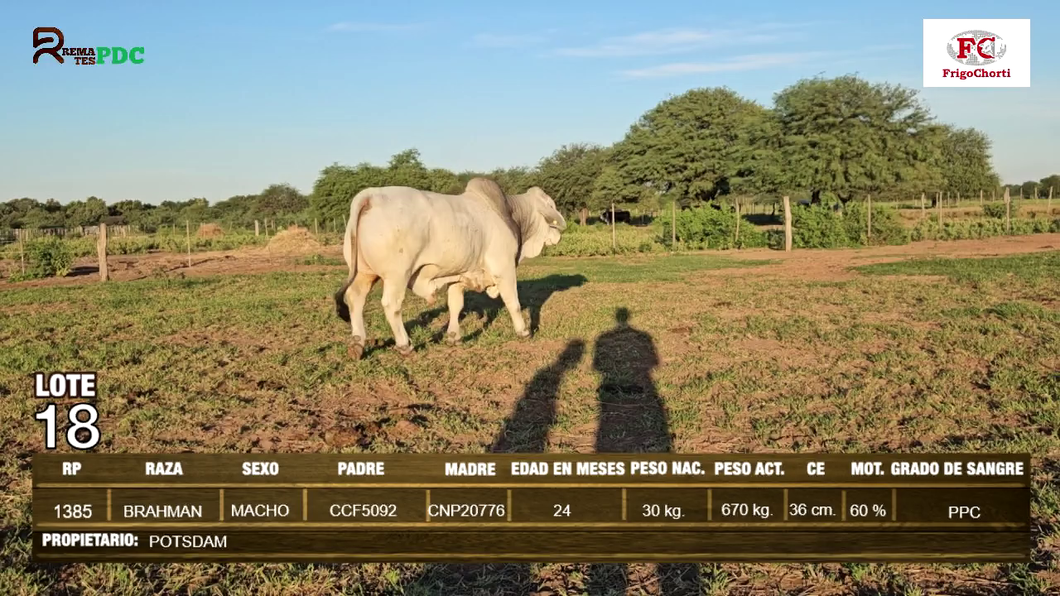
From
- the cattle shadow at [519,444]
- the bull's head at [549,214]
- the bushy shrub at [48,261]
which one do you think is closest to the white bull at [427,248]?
the bull's head at [549,214]

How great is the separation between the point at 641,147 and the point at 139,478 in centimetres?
4213

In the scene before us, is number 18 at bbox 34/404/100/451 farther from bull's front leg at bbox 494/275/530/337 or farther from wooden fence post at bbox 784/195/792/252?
wooden fence post at bbox 784/195/792/252

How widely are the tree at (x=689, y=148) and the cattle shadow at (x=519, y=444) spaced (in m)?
34.1

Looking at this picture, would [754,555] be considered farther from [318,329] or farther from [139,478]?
[318,329]

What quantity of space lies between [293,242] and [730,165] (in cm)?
2178

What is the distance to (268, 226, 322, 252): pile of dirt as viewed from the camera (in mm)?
31748

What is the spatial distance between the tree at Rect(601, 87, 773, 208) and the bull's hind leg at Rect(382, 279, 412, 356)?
33.5 meters

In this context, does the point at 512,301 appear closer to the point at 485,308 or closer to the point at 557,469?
the point at 485,308

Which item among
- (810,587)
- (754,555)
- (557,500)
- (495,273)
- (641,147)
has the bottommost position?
(810,587)

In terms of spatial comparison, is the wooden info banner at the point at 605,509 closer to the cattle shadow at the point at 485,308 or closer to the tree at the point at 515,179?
the cattle shadow at the point at 485,308

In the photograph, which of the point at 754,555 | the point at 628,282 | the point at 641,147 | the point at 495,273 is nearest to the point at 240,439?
the point at 754,555

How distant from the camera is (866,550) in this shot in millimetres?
2916

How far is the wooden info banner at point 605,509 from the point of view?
290 centimetres

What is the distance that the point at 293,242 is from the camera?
32562 millimetres
